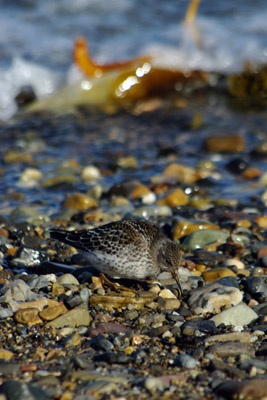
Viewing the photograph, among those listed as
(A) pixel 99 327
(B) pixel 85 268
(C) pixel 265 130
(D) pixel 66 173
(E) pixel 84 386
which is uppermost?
(E) pixel 84 386

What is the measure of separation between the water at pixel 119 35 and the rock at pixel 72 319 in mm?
9520

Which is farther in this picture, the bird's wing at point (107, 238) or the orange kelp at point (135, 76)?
the orange kelp at point (135, 76)

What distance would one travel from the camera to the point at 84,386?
383 centimetres

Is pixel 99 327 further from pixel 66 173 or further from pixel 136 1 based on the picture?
pixel 136 1

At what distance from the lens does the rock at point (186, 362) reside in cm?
411

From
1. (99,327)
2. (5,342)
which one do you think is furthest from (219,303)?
(5,342)

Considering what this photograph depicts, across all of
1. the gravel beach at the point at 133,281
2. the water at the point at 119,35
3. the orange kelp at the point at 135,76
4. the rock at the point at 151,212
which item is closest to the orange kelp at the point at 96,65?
the orange kelp at the point at 135,76

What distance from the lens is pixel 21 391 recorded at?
3654 millimetres

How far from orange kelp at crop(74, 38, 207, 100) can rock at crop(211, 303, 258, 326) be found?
9191 millimetres

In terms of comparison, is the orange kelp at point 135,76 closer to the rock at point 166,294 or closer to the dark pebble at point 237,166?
the dark pebble at point 237,166

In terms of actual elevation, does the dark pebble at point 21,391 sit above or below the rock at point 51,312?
above

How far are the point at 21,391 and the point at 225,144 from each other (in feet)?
24.9

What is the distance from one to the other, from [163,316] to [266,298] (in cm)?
97

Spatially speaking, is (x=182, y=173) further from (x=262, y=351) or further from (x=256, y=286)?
(x=262, y=351)
